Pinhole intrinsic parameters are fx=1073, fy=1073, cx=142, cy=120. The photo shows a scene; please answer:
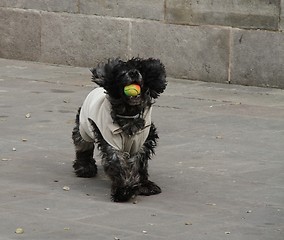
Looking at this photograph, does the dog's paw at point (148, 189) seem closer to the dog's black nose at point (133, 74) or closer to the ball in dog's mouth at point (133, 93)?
the ball in dog's mouth at point (133, 93)

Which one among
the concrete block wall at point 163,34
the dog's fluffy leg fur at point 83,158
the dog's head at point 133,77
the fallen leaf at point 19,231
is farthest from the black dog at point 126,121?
the concrete block wall at point 163,34

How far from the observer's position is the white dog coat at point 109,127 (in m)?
7.51

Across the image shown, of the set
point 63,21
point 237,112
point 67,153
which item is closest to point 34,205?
point 67,153

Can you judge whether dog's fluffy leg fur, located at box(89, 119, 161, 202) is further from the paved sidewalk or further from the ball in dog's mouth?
the ball in dog's mouth

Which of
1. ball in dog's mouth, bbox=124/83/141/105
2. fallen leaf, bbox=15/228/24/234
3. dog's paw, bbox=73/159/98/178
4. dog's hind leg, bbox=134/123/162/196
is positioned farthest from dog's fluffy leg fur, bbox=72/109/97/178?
fallen leaf, bbox=15/228/24/234

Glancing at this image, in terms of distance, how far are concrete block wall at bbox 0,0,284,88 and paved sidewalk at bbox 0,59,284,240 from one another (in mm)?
300

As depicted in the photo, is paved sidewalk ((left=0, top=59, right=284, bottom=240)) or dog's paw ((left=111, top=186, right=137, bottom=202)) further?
dog's paw ((left=111, top=186, right=137, bottom=202))

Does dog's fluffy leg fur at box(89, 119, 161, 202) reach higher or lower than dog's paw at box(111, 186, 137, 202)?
higher

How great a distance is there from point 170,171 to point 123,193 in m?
1.04

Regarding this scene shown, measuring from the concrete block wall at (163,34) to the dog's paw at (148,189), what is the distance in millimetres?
4728

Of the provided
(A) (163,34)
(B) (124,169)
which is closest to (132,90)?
(B) (124,169)

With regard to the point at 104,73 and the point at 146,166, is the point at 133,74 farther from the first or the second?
the point at 146,166

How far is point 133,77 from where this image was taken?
7.36m

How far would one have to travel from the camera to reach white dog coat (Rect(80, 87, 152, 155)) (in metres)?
7.51
